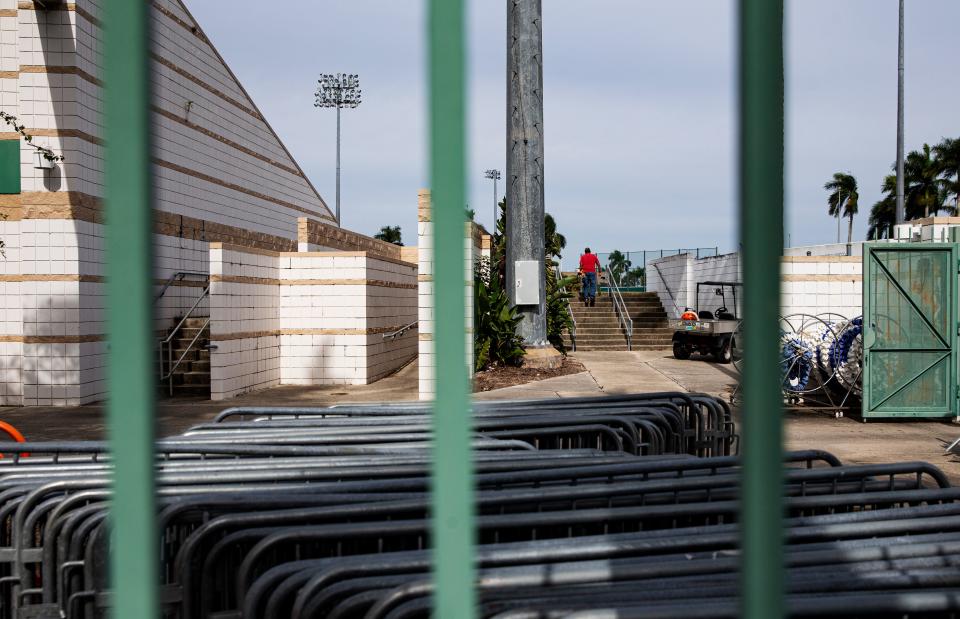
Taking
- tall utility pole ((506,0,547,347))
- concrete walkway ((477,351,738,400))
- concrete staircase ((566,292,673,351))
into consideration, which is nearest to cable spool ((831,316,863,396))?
concrete walkway ((477,351,738,400))

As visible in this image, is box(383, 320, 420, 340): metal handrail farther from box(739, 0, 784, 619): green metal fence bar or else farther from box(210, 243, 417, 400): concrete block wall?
box(739, 0, 784, 619): green metal fence bar

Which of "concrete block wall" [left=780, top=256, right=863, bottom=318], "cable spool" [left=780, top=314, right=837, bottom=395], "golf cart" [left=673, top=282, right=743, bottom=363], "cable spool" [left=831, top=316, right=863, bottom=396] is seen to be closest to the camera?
"cable spool" [left=831, top=316, right=863, bottom=396]

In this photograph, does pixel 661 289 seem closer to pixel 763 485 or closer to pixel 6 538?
pixel 6 538

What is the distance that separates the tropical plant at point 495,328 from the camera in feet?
45.8

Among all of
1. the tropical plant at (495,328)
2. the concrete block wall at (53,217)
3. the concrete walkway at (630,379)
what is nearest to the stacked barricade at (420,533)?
the concrete walkway at (630,379)

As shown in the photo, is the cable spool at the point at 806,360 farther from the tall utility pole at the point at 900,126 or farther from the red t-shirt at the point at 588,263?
the tall utility pole at the point at 900,126

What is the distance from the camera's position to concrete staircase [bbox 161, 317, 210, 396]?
14578 mm

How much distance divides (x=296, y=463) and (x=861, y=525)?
101 inches

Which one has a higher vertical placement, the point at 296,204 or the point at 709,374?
the point at 296,204

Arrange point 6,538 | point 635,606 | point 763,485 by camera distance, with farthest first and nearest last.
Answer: point 6,538
point 635,606
point 763,485

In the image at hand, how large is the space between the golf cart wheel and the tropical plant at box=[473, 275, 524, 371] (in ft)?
20.1

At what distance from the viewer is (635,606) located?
6.98 feet

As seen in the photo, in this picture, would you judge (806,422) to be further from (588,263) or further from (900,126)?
(900,126)

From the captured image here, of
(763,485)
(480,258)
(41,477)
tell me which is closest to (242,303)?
(480,258)
